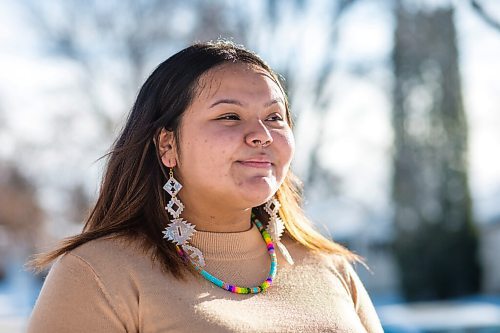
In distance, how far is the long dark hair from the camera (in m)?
2.34

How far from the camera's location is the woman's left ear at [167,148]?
239 centimetres

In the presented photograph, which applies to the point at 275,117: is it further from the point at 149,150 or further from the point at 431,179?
the point at 431,179

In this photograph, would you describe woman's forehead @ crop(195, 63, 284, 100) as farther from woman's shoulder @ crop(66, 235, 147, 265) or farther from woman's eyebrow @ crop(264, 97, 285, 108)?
woman's shoulder @ crop(66, 235, 147, 265)

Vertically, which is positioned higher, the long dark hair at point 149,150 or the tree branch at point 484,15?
the tree branch at point 484,15

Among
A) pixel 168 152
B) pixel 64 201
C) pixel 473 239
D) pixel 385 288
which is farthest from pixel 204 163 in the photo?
pixel 64 201

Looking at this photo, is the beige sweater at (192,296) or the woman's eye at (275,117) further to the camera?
the woman's eye at (275,117)

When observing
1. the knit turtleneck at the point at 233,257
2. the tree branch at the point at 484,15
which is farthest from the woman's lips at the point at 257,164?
the tree branch at the point at 484,15

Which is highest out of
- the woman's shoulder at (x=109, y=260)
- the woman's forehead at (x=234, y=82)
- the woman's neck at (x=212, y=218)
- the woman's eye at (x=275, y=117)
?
the woman's forehead at (x=234, y=82)

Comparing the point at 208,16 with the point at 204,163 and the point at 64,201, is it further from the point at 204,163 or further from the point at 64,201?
the point at 64,201

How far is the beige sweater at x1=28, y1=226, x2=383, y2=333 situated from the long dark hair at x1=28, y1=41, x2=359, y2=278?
12 centimetres

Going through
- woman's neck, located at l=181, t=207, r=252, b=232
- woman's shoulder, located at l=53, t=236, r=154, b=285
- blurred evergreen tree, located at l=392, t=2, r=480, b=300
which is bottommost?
blurred evergreen tree, located at l=392, t=2, r=480, b=300

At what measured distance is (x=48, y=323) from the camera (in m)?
2.02

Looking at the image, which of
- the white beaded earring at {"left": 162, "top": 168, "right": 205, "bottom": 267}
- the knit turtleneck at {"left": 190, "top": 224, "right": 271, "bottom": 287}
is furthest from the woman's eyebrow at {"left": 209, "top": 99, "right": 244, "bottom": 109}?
the knit turtleneck at {"left": 190, "top": 224, "right": 271, "bottom": 287}

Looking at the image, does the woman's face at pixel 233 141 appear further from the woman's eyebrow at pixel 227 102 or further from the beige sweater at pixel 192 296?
the beige sweater at pixel 192 296
